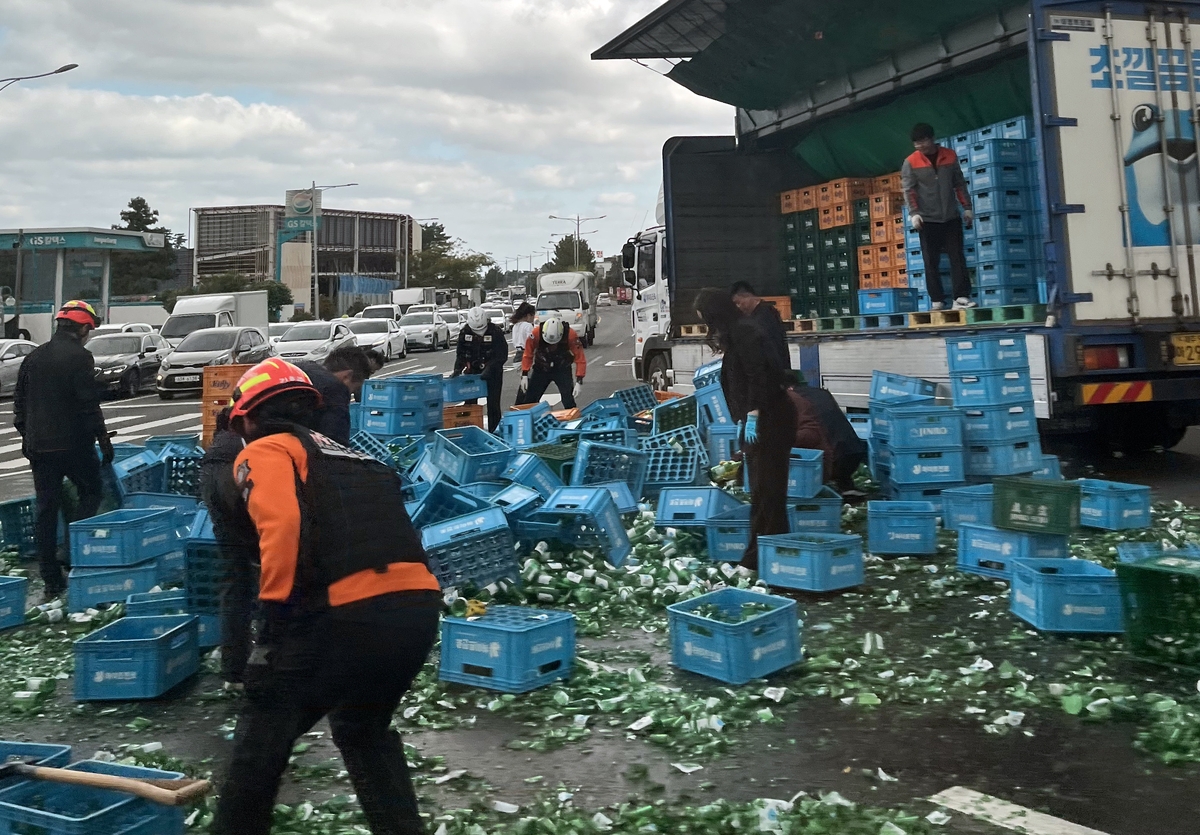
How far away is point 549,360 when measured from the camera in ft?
47.3

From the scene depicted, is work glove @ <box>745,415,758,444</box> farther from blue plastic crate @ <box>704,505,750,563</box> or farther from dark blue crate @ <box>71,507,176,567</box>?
dark blue crate @ <box>71,507,176,567</box>

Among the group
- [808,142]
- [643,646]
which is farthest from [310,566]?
[808,142]

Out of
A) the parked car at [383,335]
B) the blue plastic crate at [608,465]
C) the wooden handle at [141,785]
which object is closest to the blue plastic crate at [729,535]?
the blue plastic crate at [608,465]

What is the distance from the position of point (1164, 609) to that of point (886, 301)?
7.41 m

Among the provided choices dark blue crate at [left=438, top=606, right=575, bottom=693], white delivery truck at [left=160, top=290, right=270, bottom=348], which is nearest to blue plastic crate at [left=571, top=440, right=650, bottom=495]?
dark blue crate at [left=438, top=606, right=575, bottom=693]

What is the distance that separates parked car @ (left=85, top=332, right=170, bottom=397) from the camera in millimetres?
26906

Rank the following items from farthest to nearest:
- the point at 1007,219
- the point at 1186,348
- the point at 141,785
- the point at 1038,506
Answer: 1. the point at 1007,219
2. the point at 1186,348
3. the point at 1038,506
4. the point at 141,785

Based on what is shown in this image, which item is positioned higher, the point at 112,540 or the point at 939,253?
the point at 939,253

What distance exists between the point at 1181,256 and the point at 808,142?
24.5 feet

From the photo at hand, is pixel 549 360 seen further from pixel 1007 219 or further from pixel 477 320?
pixel 1007 219

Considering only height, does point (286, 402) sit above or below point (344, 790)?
above

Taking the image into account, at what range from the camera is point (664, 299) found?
1872 centimetres

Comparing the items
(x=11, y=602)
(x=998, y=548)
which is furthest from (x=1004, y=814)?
(x=11, y=602)

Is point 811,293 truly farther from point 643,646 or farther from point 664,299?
point 643,646
